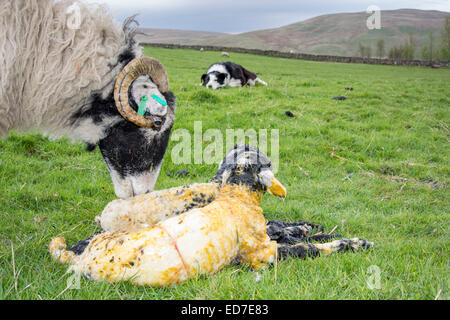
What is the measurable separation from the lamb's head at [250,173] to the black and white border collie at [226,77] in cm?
995

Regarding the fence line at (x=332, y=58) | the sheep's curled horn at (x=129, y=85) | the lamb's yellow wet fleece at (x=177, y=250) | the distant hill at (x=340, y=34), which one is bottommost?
the lamb's yellow wet fleece at (x=177, y=250)

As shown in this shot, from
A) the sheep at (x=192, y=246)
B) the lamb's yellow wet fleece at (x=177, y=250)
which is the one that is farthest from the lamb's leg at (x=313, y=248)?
the lamb's yellow wet fleece at (x=177, y=250)

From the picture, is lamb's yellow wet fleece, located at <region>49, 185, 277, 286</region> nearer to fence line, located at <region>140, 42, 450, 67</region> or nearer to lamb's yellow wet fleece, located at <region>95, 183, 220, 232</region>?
lamb's yellow wet fleece, located at <region>95, 183, 220, 232</region>

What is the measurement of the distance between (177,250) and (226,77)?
12018mm

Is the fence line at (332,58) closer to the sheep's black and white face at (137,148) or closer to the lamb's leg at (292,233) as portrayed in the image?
the lamb's leg at (292,233)

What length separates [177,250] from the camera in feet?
8.48

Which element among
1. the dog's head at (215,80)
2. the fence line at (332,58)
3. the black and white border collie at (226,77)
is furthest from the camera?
the fence line at (332,58)

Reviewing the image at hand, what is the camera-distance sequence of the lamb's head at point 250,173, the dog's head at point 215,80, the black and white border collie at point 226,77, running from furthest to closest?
the black and white border collie at point 226,77
the dog's head at point 215,80
the lamb's head at point 250,173

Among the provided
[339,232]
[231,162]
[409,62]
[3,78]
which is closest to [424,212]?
[339,232]

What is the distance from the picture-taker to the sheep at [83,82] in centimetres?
356

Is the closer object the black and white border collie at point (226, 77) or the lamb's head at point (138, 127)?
the lamb's head at point (138, 127)

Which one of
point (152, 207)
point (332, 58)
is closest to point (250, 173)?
point (152, 207)

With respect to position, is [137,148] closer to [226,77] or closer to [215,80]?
[215,80]

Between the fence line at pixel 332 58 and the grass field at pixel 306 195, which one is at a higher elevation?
Answer: the fence line at pixel 332 58
